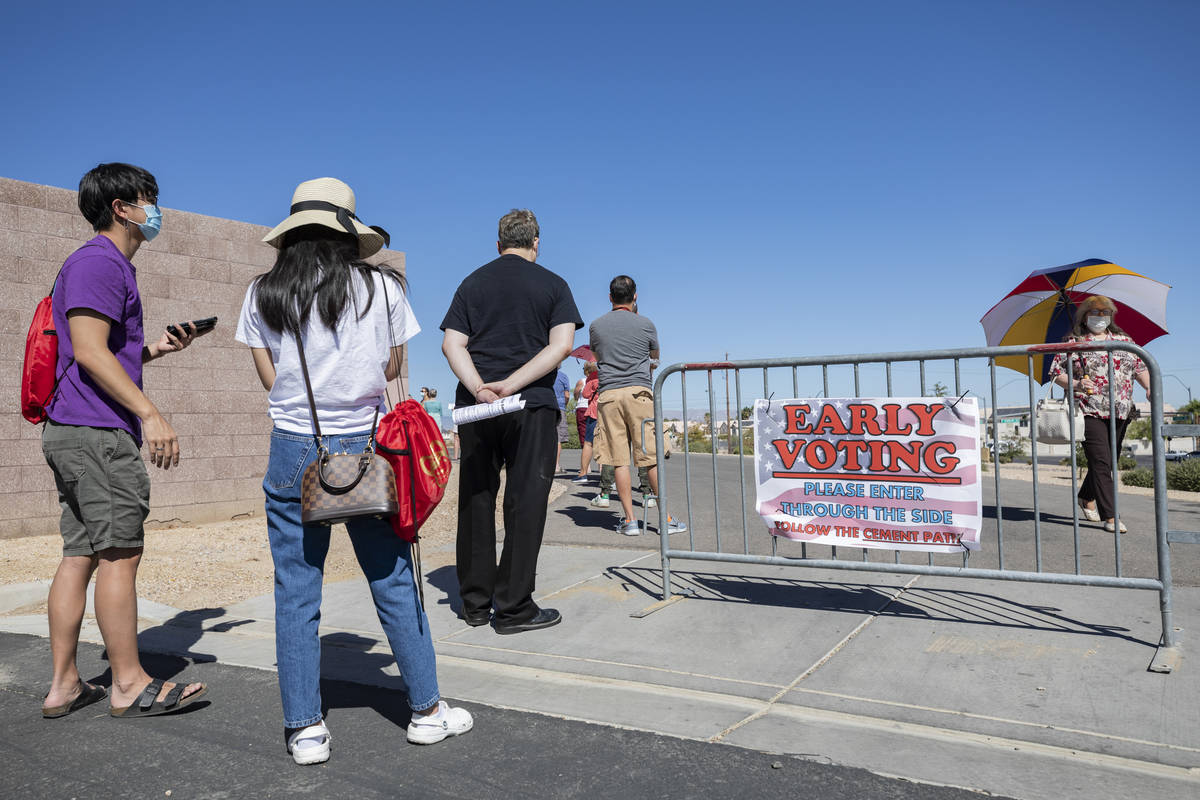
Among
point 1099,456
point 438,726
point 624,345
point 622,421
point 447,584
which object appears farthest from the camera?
point 622,421

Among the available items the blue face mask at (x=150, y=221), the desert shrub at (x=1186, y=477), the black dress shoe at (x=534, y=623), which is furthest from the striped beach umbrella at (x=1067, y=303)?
the desert shrub at (x=1186, y=477)

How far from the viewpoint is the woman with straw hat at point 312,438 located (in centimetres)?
286

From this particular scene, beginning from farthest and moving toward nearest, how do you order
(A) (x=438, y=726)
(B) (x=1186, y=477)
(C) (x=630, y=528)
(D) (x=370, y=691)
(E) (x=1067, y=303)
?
(B) (x=1186, y=477)
(E) (x=1067, y=303)
(C) (x=630, y=528)
(D) (x=370, y=691)
(A) (x=438, y=726)

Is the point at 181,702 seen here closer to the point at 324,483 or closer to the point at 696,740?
the point at 324,483

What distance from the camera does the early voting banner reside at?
4148 mm

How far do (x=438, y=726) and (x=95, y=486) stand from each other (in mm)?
1599

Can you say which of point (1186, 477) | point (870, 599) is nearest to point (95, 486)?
point (870, 599)

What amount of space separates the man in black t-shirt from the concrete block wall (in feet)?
14.2

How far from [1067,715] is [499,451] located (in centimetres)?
275

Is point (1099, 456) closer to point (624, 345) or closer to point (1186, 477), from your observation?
point (624, 345)

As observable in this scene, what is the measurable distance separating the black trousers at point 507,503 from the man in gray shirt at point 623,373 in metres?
2.28

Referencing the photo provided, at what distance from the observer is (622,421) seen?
6820 millimetres

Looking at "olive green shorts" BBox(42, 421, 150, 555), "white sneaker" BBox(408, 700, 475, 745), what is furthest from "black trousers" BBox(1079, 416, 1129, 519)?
"olive green shorts" BBox(42, 421, 150, 555)

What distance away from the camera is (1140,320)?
715 centimetres
